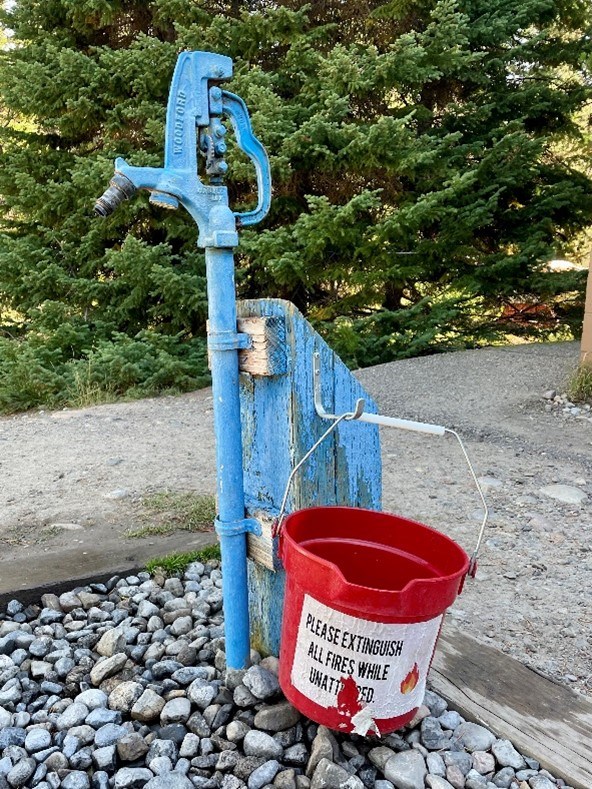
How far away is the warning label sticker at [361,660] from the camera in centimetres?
142

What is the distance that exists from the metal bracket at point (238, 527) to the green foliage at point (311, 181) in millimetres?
4826

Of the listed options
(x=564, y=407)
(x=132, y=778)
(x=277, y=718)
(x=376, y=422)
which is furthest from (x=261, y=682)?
(x=564, y=407)

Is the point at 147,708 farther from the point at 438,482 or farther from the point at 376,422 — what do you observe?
the point at 438,482

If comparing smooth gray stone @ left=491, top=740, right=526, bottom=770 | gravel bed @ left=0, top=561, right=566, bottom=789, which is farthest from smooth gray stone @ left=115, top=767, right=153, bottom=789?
smooth gray stone @ left=491, top=740, right=526, bottom=770

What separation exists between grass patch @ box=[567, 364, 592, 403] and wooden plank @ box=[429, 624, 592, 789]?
12.9 feet

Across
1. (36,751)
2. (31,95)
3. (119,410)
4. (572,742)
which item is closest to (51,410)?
(119,410)

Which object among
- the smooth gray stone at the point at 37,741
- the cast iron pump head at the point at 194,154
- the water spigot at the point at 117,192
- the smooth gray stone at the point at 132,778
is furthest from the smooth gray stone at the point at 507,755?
the water spigot at the point at 117,192

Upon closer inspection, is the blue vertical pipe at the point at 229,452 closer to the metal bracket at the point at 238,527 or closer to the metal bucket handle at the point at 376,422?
the metal bracket at the point at 238,527

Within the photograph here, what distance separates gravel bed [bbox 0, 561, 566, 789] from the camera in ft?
5.03

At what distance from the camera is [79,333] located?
6.91 metres

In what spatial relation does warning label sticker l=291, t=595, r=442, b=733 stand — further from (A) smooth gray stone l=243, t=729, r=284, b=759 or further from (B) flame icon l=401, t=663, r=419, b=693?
(A) smooth gray stone l=243, t=729, r=284, b=759

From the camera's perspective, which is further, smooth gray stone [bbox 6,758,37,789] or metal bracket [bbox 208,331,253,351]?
metal bracket [bbox 208,331,253,351]

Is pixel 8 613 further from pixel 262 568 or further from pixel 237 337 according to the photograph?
pixel 237 337

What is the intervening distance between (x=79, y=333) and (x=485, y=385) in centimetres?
399
